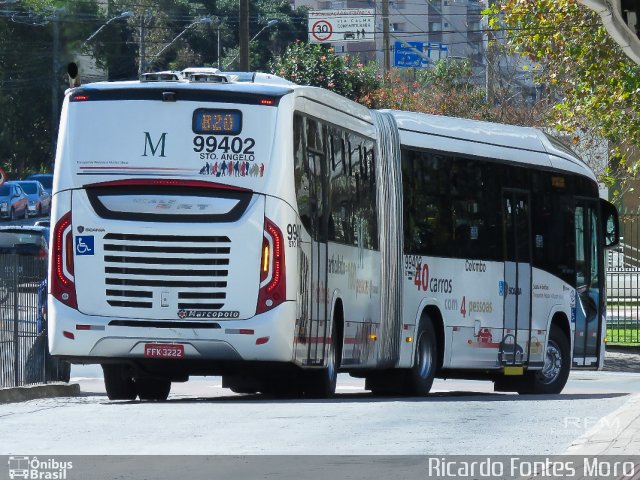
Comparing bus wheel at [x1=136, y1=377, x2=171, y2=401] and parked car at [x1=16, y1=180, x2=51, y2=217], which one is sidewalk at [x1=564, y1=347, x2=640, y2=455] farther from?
parked car at [x1=16, y1=180, x2=51, y2=217]

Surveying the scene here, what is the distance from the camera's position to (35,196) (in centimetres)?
6212

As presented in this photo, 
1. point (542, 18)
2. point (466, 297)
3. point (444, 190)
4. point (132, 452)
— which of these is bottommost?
point (132, 452)

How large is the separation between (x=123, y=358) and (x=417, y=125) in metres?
5.81

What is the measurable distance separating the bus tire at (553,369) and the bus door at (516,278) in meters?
0.82

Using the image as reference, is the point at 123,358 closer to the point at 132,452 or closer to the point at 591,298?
the point at 132,452

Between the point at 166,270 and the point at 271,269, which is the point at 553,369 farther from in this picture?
the point at 166,270

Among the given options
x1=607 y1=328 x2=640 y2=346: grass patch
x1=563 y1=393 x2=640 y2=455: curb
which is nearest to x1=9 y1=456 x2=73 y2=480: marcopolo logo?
x1=563 y1=393 x2=640 y2=455: curb

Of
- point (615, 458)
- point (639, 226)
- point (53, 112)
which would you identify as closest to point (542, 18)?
point (639, 226)

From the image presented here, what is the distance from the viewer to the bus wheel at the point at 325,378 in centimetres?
1570

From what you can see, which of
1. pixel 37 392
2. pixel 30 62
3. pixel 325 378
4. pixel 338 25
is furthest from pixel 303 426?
pixel 338 25

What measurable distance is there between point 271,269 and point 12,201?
1854 inches

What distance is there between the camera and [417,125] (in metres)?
18.8

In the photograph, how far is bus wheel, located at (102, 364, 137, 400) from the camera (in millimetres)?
15914

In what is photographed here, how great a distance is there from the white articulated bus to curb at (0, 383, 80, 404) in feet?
3.38
